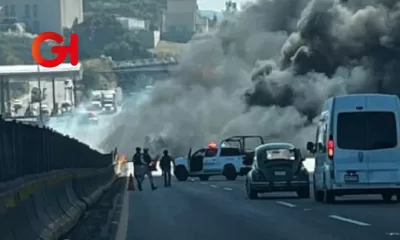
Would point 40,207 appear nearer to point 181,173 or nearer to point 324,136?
point 324,136

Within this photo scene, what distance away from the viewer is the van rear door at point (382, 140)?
29.2 metres

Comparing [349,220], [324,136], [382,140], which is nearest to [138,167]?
[324,136]

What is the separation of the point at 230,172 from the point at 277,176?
971 inches

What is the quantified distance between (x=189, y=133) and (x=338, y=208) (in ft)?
251

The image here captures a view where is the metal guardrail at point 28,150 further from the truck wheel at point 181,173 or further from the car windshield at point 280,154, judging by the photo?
the truck wheel at point 181,173

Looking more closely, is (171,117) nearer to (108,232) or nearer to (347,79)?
(347,79)

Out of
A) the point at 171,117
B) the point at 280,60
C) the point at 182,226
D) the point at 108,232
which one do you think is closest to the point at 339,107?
the point at 182,226

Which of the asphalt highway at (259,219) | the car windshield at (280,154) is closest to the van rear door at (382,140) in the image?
the asphalt highway at (259,219)

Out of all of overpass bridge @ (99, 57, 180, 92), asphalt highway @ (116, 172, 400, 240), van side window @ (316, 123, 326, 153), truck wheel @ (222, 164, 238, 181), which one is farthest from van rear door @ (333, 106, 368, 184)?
overpass bridge @ (99, 57, 180, 92)

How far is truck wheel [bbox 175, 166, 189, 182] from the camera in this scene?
60.3 meters

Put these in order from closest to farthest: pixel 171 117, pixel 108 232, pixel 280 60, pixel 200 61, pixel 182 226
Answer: pixel 108 232 → pixel 182 226 → pixel 280 60 → pixel 171 117 → pixel 200 61

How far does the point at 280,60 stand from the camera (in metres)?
103

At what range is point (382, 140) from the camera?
29.5 m

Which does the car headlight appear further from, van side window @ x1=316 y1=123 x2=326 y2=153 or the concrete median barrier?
the concrete median barrier
